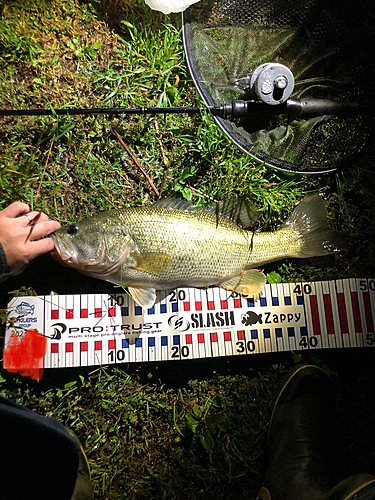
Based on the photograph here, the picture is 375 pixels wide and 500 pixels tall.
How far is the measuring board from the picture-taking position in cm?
274

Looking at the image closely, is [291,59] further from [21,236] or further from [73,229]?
[21,236]

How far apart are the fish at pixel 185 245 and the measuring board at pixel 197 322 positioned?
0.18 metres

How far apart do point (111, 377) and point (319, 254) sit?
79.8 inches

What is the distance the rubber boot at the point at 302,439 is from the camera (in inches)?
106

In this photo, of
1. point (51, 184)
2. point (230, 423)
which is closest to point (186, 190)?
point (51, 184)

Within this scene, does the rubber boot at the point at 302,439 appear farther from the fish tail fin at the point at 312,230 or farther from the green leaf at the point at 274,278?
the fish tail fin at the point at 312,230

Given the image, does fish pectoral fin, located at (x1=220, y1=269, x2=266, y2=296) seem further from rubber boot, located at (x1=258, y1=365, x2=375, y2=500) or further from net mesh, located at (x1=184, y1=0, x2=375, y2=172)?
net mesh, located at (x1=184, y1=0, x2=375, y2=172)

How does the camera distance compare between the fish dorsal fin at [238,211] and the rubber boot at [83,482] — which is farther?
the fish dorsal fin at [238,211]

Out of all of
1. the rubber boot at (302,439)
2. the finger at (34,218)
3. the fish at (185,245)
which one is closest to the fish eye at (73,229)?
the fish at (185,245)

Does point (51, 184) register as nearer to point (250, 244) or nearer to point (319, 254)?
point (250, 244)

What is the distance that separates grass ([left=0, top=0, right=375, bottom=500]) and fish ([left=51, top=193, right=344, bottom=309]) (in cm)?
27

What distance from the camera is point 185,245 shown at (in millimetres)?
2561

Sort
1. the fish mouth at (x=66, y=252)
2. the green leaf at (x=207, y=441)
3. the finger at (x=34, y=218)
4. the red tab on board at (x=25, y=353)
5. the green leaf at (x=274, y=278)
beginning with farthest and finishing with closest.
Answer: the green leaf at (x=274, y=278) → the green leaf at (x=207, y=441) → the red tab on board at (x=25, y=353) → the finger at (x=34, y=218) → the fish mouth at (x=66, y=252)

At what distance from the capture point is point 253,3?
2.85 meters
